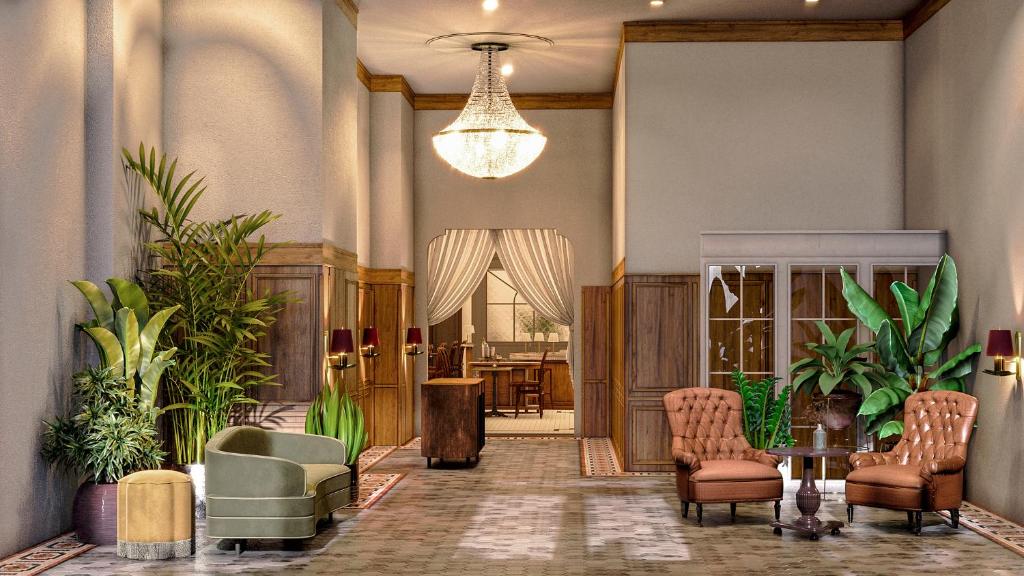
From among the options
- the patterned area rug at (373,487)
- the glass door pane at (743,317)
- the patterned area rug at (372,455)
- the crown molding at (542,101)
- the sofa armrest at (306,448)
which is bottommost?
the patterned area rug at (372,455)

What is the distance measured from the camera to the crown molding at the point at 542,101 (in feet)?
44.6

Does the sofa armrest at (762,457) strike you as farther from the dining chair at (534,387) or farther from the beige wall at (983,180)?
the dining chair at (534,387)

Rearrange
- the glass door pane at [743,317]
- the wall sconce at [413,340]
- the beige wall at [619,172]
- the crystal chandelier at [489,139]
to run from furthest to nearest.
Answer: the wall sconce at [413,340] → the beige wall at [619,172] → the crystal chandelier at [489,139] → the glass door pane at [743,317]

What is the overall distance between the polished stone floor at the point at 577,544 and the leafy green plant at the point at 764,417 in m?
0.78

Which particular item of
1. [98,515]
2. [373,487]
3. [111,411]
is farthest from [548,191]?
[98,515]

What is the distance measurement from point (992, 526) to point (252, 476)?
515 centimetres

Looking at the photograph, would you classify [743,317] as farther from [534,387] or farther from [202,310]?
[534,387]

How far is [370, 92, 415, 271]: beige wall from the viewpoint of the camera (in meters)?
12.8

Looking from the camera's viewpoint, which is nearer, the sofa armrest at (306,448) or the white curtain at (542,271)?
the sofa armrest at (306,448)

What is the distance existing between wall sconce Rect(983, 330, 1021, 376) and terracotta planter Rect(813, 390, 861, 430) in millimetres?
1507

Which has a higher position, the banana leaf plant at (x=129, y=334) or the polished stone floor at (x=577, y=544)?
the banana leaf plant at (x=129, y=334)

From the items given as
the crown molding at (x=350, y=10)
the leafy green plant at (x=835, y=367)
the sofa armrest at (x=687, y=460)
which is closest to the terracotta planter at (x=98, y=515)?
the sofa armrest at (x=687, y=460)

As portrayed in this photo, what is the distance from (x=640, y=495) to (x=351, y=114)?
4.26m

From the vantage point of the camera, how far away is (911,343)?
29.0ft
